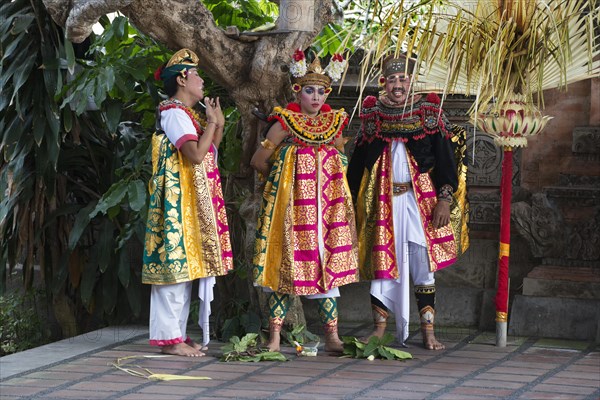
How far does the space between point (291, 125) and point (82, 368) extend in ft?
5.92

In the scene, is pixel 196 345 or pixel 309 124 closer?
pixel 309 124

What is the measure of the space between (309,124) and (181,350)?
1502 millimetres

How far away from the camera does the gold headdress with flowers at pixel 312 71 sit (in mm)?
6922

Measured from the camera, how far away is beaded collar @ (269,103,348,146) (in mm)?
6957

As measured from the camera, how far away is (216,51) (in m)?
7.20

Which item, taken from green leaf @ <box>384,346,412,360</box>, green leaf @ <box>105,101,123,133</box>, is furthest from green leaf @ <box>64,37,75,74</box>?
green leaf @ <box>384,346,412,360</box>

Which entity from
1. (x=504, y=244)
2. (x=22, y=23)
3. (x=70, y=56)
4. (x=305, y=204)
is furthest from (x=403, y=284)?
(x=22, y=23)

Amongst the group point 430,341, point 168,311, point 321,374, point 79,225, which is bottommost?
point 321,374

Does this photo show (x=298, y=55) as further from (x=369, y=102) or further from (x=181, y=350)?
(x=181, y=350)

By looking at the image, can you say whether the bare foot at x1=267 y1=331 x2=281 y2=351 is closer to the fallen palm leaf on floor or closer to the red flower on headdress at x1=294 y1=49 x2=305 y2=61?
the fallen palm leaf on floor

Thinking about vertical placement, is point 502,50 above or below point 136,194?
above

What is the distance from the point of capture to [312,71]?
696cm

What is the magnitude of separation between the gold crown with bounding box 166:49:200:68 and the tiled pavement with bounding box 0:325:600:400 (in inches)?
66.5

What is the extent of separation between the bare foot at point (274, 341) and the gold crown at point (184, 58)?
164 cm
